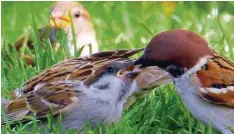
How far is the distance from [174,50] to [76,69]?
2.31 ft

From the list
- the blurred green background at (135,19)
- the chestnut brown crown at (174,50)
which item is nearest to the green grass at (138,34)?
the blurred green background at (135,19)

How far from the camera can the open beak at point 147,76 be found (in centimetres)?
541

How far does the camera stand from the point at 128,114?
18.1 feet

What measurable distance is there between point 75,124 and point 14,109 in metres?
0.42

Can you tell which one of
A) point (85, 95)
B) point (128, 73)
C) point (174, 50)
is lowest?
point (85, 95)

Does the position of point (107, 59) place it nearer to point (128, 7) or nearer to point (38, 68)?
point (38, 68)

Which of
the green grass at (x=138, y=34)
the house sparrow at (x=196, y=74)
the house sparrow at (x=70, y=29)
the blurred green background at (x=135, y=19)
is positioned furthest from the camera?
the blurred green background at (x=135, y=19)

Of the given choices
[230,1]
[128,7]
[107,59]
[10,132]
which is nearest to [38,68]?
[107,59]

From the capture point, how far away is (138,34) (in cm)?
768

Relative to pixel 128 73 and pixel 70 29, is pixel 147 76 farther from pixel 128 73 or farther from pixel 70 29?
pixel 70 29

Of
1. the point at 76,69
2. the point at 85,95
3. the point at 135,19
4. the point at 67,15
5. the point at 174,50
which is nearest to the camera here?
the point at 174,50

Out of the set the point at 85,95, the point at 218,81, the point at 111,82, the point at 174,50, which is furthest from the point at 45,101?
the point at 218,81

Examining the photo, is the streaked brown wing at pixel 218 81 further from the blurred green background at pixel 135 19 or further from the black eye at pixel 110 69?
the blurred green background at pixel 135 19

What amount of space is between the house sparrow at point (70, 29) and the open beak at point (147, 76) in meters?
1.14
